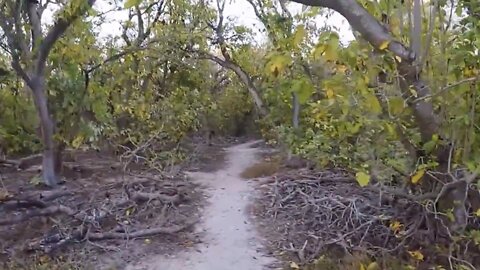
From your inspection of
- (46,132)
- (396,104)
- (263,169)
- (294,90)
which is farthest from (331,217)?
(263,169)

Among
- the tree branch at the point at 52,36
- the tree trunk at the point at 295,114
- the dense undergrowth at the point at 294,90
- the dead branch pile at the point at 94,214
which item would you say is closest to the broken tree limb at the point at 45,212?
the dead branch pile at the point at 94,214

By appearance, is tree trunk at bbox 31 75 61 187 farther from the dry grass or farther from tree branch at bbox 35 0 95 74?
the dry grass

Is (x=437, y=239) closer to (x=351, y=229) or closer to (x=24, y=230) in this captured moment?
(x=351, y=229)

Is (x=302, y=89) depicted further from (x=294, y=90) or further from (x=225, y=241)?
(x=225, y=241)

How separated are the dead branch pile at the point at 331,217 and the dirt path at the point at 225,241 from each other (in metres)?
0.37

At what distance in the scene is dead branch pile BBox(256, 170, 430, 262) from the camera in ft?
22.8

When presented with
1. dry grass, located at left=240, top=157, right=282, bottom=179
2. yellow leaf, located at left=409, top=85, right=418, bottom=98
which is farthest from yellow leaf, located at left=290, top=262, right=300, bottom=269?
dry grass, located at left=240, top=157, right=282, bottom=179

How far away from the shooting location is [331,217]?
313 inches

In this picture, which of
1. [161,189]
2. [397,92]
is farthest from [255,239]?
[397,92]

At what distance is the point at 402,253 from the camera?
6.44 metres

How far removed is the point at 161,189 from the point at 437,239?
18.3ft

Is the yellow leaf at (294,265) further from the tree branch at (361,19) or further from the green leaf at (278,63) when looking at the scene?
the green leaf at (278,63)

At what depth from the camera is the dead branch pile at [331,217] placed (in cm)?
695

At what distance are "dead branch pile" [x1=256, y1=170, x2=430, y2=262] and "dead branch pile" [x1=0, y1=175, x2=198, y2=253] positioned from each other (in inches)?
58.4
